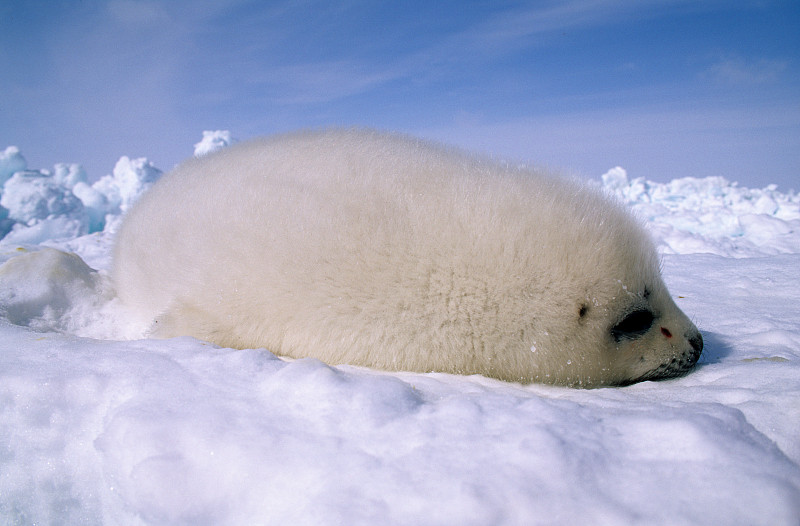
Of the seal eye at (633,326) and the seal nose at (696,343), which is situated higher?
the seal eye at (633,326)

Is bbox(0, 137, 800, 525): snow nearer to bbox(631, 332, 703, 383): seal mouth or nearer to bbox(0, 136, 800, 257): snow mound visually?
bbox(631, 332, 703, 383): seal mouth

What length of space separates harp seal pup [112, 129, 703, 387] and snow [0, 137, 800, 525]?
0.14 m

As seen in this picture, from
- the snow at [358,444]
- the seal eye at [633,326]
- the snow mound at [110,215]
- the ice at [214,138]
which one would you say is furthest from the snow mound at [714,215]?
the ice at [214,138]

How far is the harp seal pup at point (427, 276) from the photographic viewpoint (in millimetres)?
1594

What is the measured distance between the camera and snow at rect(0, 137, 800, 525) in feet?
2.81

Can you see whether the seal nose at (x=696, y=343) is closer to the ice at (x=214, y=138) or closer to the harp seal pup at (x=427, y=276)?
the harp seal pup at (x=427, y=276)

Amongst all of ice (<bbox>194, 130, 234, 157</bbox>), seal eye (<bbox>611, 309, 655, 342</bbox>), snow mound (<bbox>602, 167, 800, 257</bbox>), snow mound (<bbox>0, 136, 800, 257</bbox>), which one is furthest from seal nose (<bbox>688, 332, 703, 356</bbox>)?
ice (<bbox>194, 130, 234, 157</bbox>)

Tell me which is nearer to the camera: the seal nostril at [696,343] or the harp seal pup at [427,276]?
the harp seal pup at [427,276]

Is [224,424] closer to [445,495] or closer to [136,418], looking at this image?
[136,418]

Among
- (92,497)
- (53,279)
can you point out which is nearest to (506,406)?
(92,497)

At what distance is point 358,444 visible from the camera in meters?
1.02

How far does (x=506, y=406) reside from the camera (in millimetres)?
1177

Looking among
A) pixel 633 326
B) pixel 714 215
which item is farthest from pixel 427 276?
pixel 714 215

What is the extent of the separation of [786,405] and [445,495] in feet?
2.88
